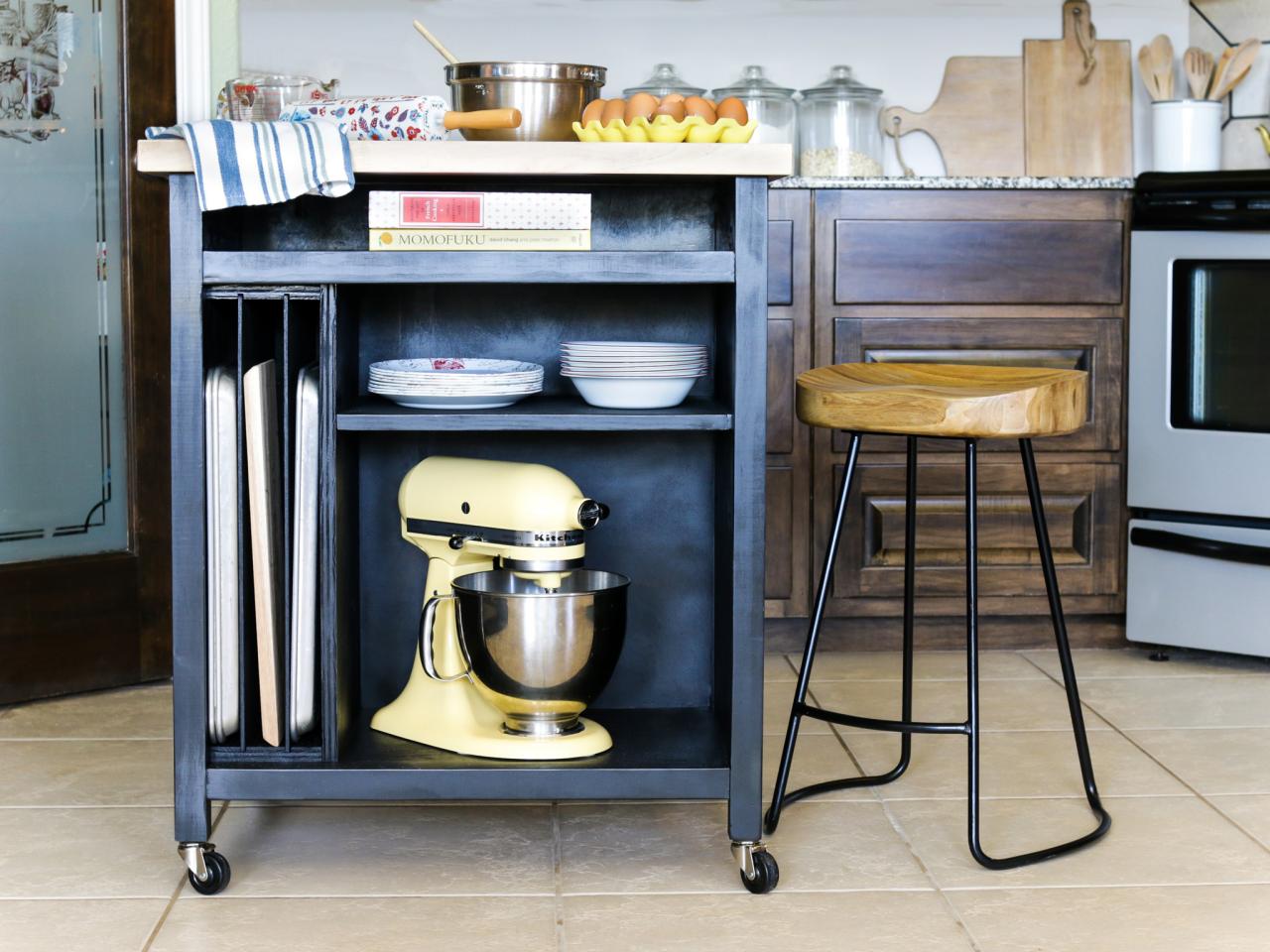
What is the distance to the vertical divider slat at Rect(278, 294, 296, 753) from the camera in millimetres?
1795

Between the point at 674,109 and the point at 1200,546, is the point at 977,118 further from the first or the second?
the point at 674,109

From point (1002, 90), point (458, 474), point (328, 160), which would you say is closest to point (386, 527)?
point (458, 474)

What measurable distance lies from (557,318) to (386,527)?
396 millimetres

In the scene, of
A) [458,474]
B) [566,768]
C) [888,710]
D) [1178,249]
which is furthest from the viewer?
[1178,249]

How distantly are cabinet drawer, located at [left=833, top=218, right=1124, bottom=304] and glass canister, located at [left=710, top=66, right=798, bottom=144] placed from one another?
0.48 m

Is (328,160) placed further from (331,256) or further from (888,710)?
(888,710)

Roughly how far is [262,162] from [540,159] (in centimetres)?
32

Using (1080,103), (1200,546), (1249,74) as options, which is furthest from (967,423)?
(1249,74)

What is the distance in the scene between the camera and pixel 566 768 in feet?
6.04

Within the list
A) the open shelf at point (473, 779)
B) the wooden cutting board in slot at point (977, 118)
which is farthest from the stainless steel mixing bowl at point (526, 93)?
the wooden cutting board in slot at point (977, 118)

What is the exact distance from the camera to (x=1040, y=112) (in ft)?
11.8

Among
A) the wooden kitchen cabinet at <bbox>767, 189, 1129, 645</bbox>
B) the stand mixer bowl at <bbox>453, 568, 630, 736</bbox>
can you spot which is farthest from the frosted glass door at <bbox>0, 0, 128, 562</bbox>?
the wooden kitchen cabinet at <bbox>767, 189, 1129, 645</bbox>

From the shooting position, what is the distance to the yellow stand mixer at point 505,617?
1895 mm

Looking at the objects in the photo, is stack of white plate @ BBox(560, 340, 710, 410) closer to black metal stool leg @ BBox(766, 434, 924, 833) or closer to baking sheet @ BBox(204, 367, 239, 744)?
black metal stool leg @ BBox(766, 434, 924, 833)
